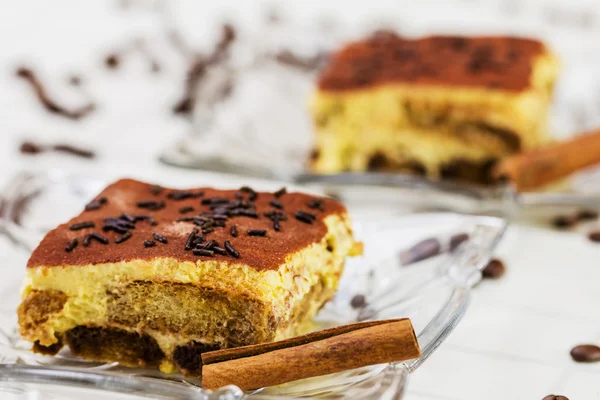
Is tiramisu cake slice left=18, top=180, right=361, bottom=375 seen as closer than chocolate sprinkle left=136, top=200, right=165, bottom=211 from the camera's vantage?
Yes

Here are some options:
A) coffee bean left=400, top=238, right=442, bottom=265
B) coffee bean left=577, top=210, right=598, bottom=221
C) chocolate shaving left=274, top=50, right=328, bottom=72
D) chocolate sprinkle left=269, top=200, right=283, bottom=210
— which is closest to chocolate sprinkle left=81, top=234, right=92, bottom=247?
chocolate sprinkle left=269, top=200, right=283, bottom=210

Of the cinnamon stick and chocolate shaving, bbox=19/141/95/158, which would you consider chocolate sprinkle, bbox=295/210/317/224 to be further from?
chocolate shaving, bbox=19/141/95/158

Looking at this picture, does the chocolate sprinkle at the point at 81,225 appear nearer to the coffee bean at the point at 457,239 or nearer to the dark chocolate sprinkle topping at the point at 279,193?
the dark chocolate sprinkle topping at the point at 279,193

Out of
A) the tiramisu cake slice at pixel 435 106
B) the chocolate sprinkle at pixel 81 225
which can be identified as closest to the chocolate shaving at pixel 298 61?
the tiramisu cake slice at pixel 435 106

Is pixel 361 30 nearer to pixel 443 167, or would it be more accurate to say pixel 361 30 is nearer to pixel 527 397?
pixel 443 167

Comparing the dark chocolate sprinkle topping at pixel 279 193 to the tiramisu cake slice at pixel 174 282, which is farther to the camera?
the dark chocolate sprinkle topping at pixel 279 193

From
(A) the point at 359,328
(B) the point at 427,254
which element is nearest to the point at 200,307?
(A) the point at 359,328

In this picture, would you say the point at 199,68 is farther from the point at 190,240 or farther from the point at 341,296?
the point at 190,240
